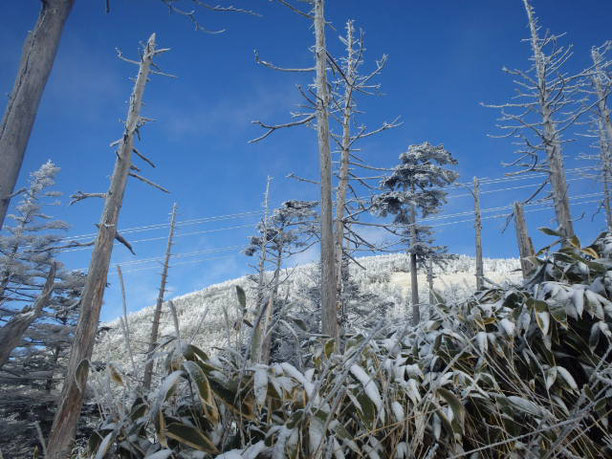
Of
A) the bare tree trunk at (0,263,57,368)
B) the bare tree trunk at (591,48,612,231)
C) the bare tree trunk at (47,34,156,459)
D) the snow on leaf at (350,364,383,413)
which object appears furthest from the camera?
the bare tree trunk at (591,48,612,231)

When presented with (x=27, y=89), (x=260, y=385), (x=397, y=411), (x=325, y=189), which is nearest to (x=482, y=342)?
(x=397, y=411)

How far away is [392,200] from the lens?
60.5 ft

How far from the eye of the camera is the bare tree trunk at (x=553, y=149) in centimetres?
1393

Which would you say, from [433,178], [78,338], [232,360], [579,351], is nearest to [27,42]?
[232,360]

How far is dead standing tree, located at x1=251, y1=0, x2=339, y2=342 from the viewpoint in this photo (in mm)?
6793

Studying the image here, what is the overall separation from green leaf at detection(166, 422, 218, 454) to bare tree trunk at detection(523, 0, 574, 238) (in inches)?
597

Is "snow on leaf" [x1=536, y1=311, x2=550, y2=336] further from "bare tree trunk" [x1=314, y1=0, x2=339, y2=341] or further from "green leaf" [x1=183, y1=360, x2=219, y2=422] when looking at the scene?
"bare tree trunk" [x1=314, y1=0, x2=339, y2=341]

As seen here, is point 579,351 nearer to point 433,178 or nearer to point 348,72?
point 348,72

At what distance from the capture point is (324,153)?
7742 millimetres

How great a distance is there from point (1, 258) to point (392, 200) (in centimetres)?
1739

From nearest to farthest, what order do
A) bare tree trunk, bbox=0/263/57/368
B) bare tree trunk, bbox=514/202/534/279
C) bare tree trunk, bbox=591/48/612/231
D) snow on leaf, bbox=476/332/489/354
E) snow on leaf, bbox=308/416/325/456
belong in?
snow on leaf, bbox=308/416/325/456
snow on leaf, bbox=476/332/489/354
bare tree trunk, bbox=0/263/57/368
bare tree trunk, bbox=514/202/534/279
bare tree trunk, bbox=591/48/612/231

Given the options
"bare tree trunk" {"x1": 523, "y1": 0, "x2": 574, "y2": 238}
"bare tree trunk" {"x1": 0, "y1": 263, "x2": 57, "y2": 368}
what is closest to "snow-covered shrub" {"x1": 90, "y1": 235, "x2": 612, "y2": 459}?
"bare tree trunk" {"x1": 0, "y1": 263, "x2": 57, "y2": 368}

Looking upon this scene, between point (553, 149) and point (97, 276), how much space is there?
15.8m

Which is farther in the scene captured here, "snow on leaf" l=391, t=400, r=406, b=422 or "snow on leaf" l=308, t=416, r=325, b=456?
"snow on leaf" l=391, t=400, r=406, b=422
